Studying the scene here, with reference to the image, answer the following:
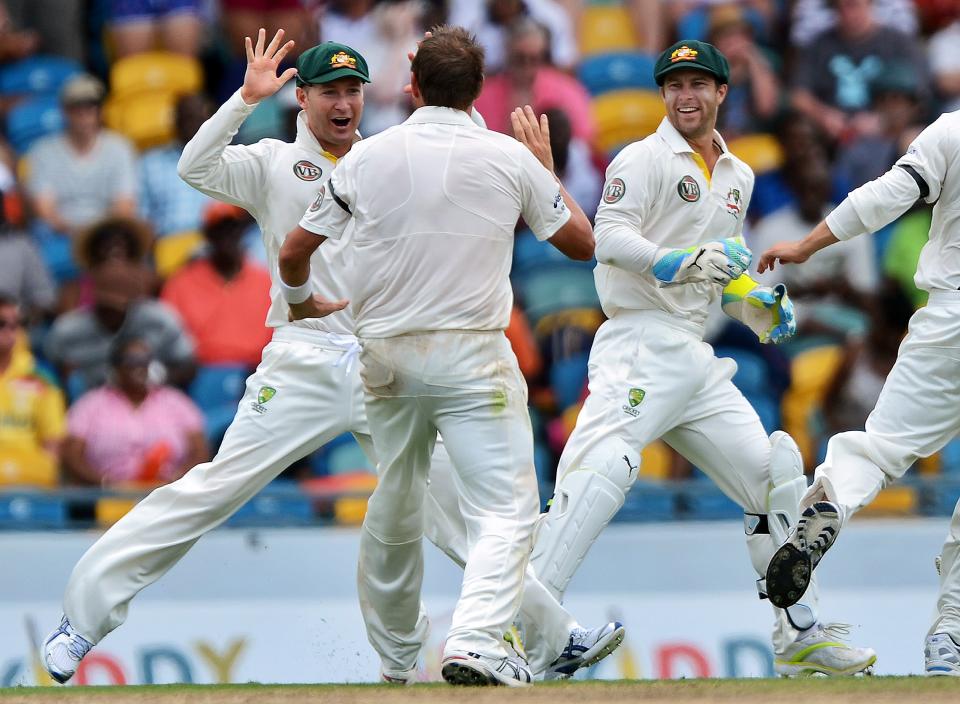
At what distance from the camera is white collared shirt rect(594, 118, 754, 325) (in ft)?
24.9

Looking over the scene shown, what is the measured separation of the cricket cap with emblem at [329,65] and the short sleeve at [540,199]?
1348mm

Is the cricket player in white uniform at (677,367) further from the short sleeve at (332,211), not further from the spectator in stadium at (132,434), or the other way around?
the spectator in stadium at (132,434)

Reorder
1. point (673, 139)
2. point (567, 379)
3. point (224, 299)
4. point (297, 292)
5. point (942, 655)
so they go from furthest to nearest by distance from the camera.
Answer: point (224, 299) → point (567, 379) → point (673, 139) → point (942, 655) → point (297, 292)

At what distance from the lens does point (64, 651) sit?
7301 millimetres

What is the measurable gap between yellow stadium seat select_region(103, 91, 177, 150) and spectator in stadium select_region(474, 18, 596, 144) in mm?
2105

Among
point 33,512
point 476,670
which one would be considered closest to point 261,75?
point 476,670

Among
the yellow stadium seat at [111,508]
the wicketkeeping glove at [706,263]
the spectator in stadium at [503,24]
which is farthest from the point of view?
the spectator in stadium at [503,24]

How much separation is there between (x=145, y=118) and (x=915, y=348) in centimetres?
636

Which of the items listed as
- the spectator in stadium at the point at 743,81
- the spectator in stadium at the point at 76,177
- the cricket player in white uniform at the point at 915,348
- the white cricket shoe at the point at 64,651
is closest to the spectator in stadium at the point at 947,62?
the spectator in stadium at the point at 743,81

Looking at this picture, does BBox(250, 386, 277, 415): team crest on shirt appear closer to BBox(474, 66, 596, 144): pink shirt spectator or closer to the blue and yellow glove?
the blue and yellow glove

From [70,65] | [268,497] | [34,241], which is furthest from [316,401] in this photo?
[70,65]

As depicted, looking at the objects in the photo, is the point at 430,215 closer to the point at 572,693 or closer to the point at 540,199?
the point at 540,199

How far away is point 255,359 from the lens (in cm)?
1098

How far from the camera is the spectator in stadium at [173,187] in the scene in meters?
11.6
